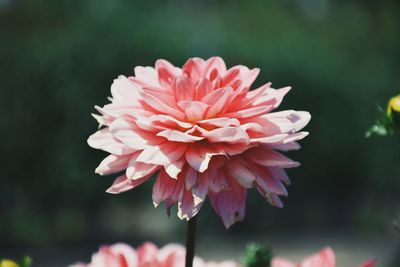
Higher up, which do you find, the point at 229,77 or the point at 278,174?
the point at 229,77

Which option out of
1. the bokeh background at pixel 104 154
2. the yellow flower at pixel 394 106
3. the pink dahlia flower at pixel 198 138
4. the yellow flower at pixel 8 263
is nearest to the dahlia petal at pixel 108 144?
the pink dahlia flower at pixel 198 138

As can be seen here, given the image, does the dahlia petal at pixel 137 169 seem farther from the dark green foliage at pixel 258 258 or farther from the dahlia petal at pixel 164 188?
the dark green foliage at pixel 258 258

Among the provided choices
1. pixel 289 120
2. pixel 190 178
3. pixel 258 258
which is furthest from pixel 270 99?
pixel 258 258

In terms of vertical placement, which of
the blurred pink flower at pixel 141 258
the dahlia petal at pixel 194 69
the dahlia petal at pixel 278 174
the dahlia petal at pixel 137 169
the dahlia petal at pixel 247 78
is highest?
the dahlia petal at pixel 194 69

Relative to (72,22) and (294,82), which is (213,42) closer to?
(294,82)

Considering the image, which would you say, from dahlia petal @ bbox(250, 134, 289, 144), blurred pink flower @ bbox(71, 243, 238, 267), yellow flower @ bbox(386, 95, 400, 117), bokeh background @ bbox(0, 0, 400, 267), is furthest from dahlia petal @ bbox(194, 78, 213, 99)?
bokeh background @ bbox(0, 0, 400, 267)

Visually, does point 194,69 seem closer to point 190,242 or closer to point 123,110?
point 123,110
